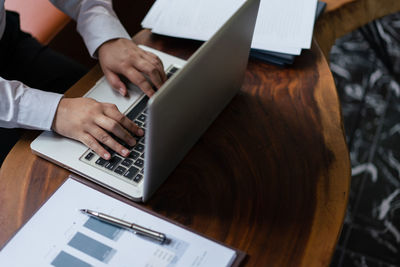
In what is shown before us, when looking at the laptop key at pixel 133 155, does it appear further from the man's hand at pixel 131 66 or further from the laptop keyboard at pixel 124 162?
the man's hand at pixel 131 66

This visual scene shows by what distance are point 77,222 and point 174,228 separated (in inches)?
5.7

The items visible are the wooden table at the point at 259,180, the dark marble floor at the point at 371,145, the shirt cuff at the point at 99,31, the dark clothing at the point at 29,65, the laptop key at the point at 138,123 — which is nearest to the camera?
the wooden table at the point at 259,180

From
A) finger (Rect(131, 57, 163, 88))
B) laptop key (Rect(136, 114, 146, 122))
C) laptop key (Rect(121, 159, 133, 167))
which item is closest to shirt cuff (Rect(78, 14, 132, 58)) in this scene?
finger (Rect(131, 57, 163, 88))

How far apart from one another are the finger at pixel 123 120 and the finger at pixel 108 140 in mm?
31

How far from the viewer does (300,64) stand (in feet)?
2.96

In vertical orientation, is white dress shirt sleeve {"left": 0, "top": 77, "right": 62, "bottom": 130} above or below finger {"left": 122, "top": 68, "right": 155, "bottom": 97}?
below

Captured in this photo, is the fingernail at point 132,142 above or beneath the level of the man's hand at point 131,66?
beneath

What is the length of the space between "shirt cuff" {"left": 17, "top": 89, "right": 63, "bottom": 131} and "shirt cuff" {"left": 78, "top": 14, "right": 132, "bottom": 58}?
0.18 metres

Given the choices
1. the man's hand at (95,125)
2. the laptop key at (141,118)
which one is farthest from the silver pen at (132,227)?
the laptop key at (141,118)

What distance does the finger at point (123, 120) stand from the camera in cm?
71

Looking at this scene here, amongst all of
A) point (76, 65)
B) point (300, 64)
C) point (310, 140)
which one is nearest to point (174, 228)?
point (310, 140)

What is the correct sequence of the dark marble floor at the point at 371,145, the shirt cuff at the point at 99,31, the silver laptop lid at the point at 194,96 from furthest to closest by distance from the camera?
the dark marble floor at the point at 371,145 < the shirt cuff at the point at 99,31 < the silver laptop lid at the point at 194,96

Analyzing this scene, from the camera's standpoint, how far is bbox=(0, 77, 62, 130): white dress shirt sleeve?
720mm

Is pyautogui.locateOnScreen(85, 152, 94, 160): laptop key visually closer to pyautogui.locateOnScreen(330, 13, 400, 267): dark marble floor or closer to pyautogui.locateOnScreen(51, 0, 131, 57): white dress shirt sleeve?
pyautogui.locateOnScreen(51, 0, 131, 57): white dress shirt sleeve
